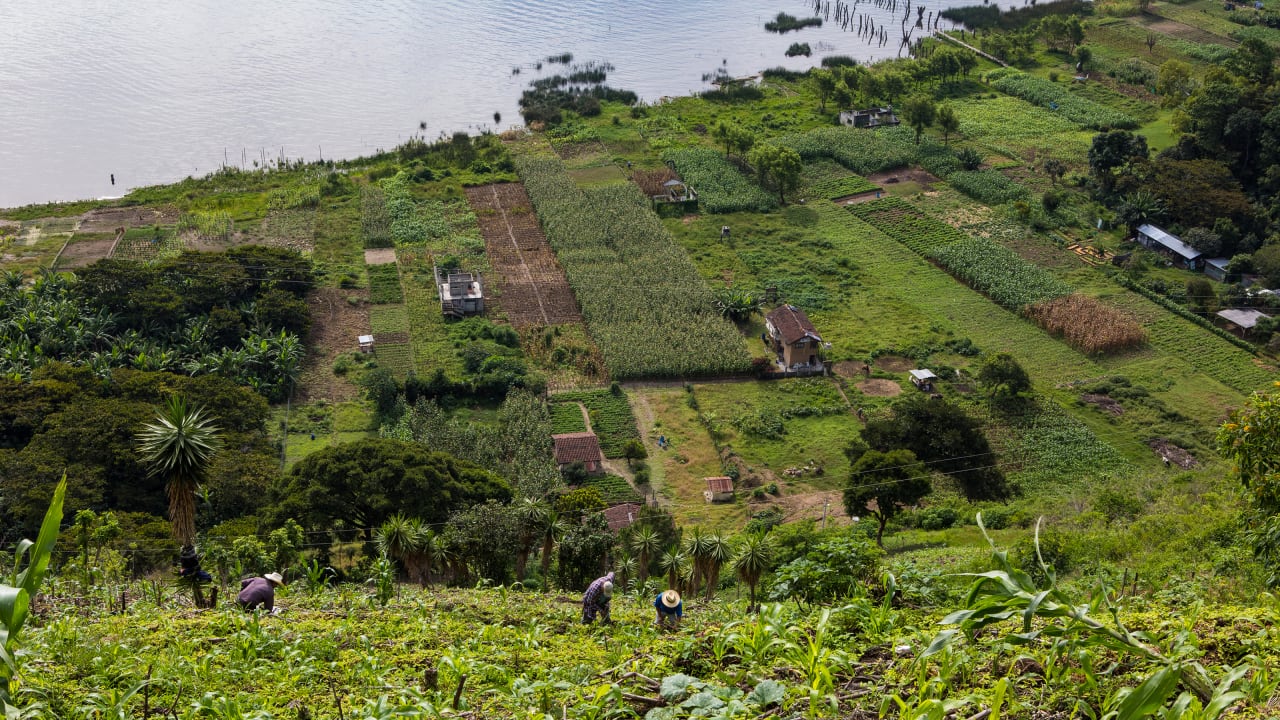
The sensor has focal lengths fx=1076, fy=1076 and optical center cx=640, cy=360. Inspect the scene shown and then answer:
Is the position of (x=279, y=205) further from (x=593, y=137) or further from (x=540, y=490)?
(x=540, y=490)

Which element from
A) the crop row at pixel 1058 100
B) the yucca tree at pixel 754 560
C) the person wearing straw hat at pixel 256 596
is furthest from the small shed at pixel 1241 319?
the person wearing straw hat at pixel 256 596

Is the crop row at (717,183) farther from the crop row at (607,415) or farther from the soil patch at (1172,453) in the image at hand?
the soil patch at (1172,453)

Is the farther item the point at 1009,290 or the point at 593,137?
the point at 593,137

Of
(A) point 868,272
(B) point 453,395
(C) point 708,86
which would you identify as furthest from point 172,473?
(C) point 708,86

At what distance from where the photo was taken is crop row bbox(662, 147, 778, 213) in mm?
47719

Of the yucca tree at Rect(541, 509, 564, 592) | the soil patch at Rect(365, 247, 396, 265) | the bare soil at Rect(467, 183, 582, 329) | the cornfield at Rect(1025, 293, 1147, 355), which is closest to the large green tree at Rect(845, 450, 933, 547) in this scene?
the yucca tree at Rect(541, 509, 564, 592)

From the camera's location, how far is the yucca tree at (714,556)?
20844 mm

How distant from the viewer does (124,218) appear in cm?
4478

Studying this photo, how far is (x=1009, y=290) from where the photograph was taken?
40375 mm

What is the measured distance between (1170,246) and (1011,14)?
3432cm

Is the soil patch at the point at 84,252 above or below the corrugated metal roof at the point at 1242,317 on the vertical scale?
above

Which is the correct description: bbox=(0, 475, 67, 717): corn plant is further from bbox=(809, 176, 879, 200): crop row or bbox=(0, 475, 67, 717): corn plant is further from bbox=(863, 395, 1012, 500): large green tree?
bbox=(809, 176, 879, 200): crop row

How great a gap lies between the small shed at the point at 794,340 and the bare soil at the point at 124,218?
25532mm

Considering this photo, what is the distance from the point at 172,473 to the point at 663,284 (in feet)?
81.8
